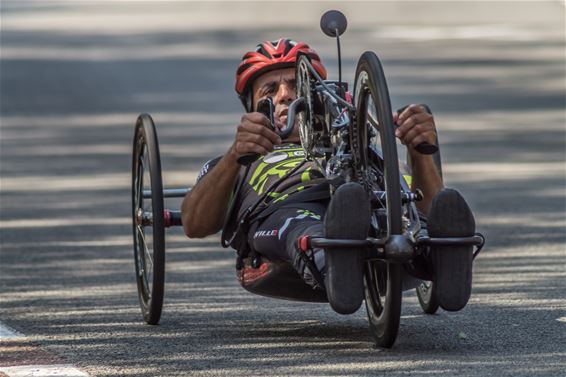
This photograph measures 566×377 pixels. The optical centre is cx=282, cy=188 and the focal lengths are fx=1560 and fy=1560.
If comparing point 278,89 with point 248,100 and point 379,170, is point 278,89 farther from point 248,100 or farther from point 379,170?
point 379,170

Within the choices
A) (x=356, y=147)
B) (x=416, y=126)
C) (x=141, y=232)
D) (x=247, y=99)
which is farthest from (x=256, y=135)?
(x=141, y=232)

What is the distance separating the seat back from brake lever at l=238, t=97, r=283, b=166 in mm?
467

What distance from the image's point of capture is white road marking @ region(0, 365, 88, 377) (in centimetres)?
580

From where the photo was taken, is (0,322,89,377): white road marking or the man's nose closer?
(0,322,89,377): white road marking

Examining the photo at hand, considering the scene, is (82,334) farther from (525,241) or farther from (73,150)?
(73,150)


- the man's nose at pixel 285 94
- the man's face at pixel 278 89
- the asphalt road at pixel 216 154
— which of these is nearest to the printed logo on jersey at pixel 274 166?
the man's face at pixel 278 89

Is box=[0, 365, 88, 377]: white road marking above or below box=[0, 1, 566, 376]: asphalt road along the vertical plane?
above

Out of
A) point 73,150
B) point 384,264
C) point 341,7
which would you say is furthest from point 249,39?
point 384,264

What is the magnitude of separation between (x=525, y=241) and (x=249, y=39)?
14.5 metres

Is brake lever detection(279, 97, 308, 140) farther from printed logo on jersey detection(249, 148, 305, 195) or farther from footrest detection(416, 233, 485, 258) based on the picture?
footrest detection(416, 233, 485, 258)

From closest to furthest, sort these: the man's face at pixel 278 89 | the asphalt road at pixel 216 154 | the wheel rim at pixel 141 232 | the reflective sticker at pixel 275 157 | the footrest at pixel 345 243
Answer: the footrest at pixel 345 243
the asphalt road at pixel 216 154
the reflective sticker at pixel 275 157
the man's face at pixel 278 89
the wheel rim at pixel 141 232

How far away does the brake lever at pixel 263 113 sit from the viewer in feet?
20.2

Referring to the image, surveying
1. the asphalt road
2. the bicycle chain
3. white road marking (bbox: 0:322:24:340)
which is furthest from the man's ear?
white road marking (bbox: 0:322:24:340)

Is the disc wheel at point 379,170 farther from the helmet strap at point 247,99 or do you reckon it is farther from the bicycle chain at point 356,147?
the helmet strap at point 247,99
